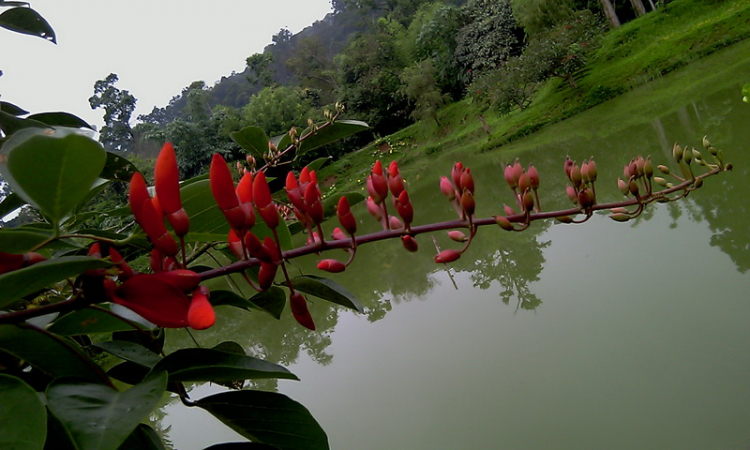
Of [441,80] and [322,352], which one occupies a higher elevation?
[441,80]

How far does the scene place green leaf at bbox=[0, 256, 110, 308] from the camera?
246 mm

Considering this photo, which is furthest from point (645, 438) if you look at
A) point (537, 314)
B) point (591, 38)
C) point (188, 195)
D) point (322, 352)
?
point (591, 38)

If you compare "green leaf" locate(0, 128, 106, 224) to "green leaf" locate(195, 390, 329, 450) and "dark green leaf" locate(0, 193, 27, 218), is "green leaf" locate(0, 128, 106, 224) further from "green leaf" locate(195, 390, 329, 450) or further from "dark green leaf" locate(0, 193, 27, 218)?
"dark green leaf" locate(0, 193, 27, 218)

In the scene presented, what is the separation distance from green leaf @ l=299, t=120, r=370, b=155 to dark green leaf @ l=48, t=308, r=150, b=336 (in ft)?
1.36

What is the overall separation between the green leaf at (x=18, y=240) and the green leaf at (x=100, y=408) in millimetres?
146

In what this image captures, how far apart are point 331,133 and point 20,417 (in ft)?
1.84

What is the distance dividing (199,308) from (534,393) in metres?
2.16

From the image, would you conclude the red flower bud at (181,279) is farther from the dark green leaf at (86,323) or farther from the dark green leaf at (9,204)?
the dark green leaf at (9,204)

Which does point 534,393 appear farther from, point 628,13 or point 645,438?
point 628,13

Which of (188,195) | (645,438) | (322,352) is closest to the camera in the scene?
(188,195)

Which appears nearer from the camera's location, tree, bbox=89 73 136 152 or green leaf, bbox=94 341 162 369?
green leaf, bbox=94 341 162 369

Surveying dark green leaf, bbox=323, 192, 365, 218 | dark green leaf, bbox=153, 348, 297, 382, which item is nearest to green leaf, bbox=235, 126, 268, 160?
dark green leaf, bbox=323, 192, 365, 218

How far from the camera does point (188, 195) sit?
1.30 feet

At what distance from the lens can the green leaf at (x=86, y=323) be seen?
37cm
